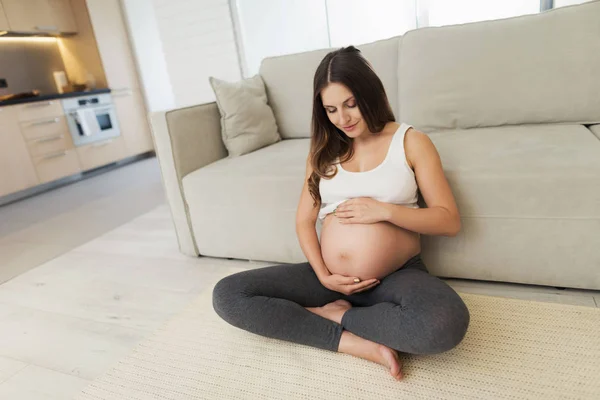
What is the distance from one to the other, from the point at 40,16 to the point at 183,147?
3.39 meters

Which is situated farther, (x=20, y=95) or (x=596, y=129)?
(x=20, y=95)

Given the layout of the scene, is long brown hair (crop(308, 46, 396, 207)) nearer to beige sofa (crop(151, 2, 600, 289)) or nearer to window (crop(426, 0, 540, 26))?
beige sofa (crop(151, 2, 600, 289))

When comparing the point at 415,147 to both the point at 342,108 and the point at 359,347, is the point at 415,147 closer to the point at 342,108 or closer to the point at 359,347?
the point at 342,108

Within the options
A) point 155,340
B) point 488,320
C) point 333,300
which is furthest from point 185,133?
point 488,320

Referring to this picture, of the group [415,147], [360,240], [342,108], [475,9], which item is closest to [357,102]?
[342,108]

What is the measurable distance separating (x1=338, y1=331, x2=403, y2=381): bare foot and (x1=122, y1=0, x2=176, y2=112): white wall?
13.8 ft

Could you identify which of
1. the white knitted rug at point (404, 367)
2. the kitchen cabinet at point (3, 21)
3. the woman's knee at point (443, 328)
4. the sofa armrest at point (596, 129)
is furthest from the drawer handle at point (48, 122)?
the sofa armrest at point (596, 129)

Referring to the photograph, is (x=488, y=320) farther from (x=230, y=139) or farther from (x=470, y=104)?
(x=230, y=139)

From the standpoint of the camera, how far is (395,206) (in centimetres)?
101

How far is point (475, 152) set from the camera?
4.26 ft

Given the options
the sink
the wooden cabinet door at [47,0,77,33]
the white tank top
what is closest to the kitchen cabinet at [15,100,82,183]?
the sink

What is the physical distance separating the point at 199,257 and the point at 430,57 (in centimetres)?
135

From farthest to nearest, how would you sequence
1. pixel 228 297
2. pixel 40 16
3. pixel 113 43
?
1. pixel 113 43
2. pixel 40 16
3. pixel 228 297

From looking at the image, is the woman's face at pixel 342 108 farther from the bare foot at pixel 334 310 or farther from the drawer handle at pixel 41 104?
the drawer handle at pixel 41 104
